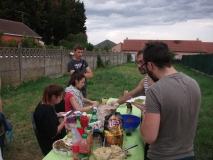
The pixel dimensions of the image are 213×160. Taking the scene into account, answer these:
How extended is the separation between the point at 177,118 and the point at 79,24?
134 ft

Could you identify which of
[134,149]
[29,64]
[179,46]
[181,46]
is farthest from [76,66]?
[181,46]

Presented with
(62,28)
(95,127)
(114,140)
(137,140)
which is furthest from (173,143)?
(62,28)

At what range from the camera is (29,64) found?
30.5ft

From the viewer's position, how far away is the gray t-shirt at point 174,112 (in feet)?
4.71

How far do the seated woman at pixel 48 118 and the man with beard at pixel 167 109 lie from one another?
4.29 feet

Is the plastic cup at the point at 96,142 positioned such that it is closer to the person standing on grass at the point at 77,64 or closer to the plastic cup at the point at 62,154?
the plastic cup at the point at 62,154

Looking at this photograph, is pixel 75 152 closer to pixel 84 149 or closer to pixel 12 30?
pixel 84 149

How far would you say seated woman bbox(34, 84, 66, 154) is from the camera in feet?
8.18

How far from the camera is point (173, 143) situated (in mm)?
1566

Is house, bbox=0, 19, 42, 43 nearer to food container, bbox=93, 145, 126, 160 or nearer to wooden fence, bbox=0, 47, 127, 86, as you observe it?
wooden fence, bbox=0, 47, 127, 86

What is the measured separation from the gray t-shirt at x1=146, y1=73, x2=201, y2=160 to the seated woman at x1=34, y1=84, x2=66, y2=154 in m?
1.29

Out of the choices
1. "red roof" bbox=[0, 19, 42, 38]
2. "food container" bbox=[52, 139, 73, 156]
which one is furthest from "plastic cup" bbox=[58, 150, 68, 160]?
"red roof" bbox=[0, 19, 42, 38]

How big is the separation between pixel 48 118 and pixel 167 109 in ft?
4.97

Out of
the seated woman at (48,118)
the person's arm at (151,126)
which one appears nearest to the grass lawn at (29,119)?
the seated woman at (48,118)
